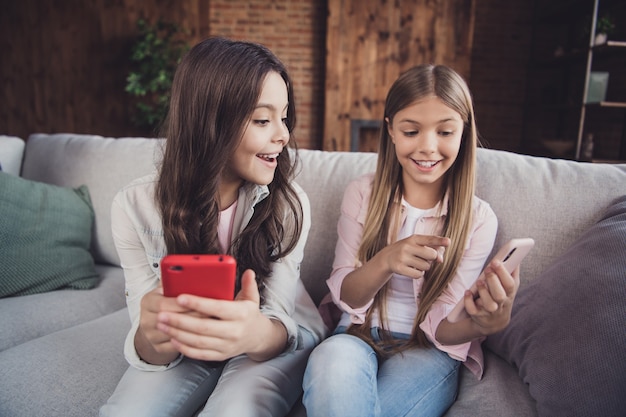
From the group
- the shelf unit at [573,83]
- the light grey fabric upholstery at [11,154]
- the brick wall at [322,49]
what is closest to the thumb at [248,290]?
the light grey fabric upholstery at [11,154]

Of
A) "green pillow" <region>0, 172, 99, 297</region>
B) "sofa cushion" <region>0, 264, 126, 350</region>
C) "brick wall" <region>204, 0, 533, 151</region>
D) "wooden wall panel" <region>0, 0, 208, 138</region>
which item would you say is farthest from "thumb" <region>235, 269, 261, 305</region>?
"wooden wall panel" <region>0, 0, 208, 138</region>

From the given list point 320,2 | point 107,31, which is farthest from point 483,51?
point 107,31

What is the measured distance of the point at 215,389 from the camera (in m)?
0.87

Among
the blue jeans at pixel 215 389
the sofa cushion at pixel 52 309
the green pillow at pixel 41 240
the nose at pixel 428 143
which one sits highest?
the nose at pixel 428 143

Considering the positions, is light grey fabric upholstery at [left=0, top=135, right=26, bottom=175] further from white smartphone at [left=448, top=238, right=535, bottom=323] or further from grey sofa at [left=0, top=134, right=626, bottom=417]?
white smartphone at [left=448, top=238, right=535, bottom=323]

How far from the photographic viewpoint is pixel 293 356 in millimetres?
959

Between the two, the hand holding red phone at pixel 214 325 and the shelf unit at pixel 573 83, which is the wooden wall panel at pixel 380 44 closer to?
the shelf unit at pixel 573 83

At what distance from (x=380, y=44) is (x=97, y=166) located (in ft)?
11.3

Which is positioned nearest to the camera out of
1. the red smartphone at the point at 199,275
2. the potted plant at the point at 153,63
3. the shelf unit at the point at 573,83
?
the red smartphone at the point at 199,275

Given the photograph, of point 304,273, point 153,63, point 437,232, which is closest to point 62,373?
point 304,273

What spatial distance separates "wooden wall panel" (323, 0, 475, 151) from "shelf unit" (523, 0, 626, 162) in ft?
2.85

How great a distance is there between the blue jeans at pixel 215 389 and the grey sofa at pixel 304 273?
103 mm

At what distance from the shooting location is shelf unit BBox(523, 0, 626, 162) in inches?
141

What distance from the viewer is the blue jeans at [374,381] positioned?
0.78 metres
